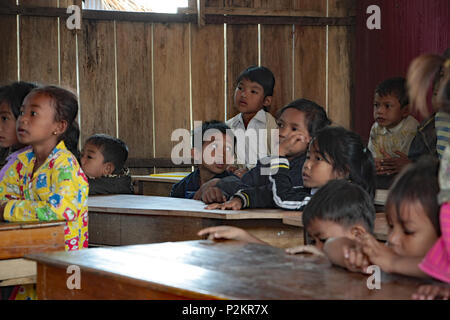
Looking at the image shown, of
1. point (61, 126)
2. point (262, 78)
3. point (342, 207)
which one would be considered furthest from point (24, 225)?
point (262, 78)

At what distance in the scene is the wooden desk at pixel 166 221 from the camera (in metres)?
3.74

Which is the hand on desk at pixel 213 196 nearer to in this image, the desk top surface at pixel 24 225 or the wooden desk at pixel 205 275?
the desk top surface at pixel 24 225

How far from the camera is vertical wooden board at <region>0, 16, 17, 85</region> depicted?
22.8ft

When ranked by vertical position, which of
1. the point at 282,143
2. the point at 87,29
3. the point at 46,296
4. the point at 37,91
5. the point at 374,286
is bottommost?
the point at 46,296

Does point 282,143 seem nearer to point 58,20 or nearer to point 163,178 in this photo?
point 163,178

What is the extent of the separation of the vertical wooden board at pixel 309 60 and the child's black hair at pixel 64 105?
4.31 meters

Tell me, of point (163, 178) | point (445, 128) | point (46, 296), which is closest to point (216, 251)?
point (46, 296)

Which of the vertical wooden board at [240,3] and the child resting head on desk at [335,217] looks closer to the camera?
the child resting head on desk at [335,217]

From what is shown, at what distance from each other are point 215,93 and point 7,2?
87.8 inches

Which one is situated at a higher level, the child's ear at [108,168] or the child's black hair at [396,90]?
the child's black hair at [396,90]

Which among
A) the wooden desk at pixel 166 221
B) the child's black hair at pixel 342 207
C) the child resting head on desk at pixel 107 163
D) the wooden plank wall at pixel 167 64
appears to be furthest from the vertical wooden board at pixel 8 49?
the child's black hair at pixel 342 207

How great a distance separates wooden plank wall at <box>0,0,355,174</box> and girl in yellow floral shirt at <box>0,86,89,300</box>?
145 inches

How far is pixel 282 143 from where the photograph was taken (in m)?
4.04

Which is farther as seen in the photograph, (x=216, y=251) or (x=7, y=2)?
(x=7, y=2)
